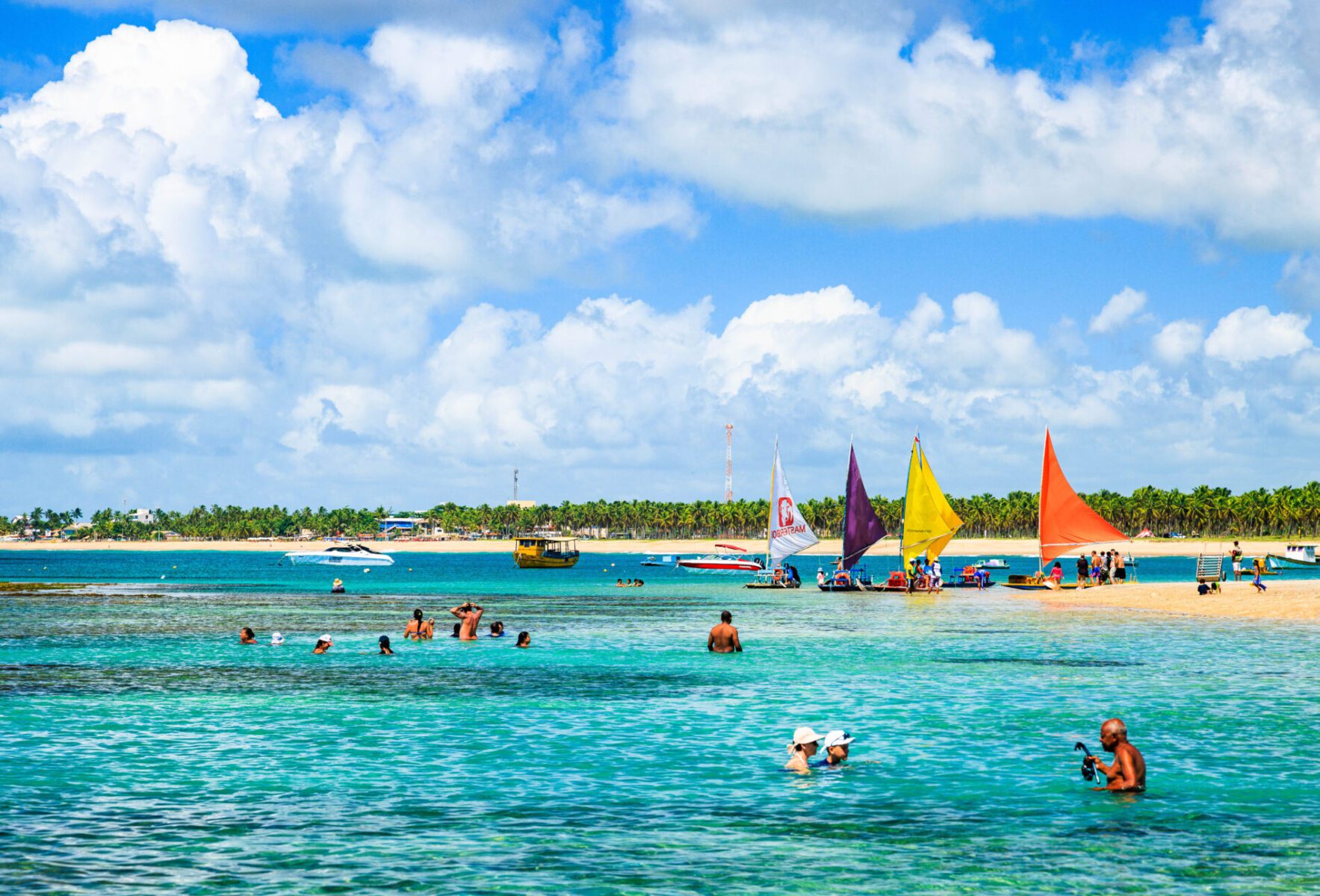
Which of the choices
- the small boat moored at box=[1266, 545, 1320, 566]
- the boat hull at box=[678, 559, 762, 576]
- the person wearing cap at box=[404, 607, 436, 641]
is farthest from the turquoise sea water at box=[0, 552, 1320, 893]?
the small boat moored at box=[1266, 545, 1320, 566]

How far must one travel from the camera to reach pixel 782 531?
103688 mm

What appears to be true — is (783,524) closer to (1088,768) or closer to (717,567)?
(717,567)

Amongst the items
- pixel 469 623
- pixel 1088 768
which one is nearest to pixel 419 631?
pixel 469 623

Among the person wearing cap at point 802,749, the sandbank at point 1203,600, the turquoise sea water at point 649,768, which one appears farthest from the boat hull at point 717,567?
the person wearing cap at point 802,749

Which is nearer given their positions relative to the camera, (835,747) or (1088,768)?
(1088,768)

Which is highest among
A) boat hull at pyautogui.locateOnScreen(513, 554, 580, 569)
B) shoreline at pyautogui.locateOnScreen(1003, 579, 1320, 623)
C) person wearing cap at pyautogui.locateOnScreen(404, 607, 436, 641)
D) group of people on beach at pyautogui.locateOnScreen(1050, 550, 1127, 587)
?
group of people on beach at pyautogui.locateOnScreen(1050, 550, 1127, 587)

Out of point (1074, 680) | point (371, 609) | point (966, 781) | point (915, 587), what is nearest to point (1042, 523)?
point (915, 587)

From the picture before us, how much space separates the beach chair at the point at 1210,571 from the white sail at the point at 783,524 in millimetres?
28652

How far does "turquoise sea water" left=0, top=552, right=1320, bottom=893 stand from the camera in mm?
16344

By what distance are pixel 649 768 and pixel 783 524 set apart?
3181 inches

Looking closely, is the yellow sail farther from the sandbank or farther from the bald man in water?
the bald man in water

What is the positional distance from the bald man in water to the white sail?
78.6 meters

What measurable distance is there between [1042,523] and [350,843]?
75753 mm

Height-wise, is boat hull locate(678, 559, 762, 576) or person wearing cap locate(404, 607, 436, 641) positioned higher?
person wearing cap locate(404, 607, 436, 641)
